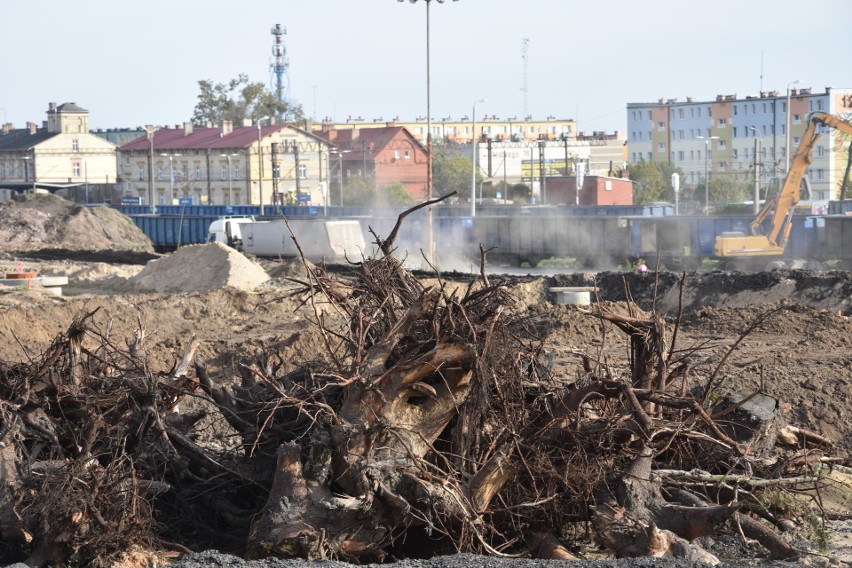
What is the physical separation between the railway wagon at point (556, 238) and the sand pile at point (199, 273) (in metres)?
12.7

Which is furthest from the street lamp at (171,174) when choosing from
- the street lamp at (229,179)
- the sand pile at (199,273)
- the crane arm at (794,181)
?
the crane arm at (794,181)

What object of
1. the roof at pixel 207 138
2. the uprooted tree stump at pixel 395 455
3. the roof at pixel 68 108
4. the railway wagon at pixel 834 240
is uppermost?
the roof at pixel 68 108

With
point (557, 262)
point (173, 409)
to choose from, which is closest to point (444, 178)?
point (557, 262)

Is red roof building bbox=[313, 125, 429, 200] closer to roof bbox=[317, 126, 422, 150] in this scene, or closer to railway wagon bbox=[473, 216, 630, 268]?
roof bbox=[317, 126, 422, 150]

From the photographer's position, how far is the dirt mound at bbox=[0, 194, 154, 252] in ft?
162

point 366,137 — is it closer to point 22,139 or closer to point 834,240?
point 22,139

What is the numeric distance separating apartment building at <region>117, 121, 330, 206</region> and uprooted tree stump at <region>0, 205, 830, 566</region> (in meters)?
72.7

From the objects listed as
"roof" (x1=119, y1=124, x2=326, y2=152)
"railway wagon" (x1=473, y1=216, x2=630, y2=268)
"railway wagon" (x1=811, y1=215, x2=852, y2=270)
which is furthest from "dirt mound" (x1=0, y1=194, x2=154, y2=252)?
"roof" (x1=119, y1=124, x2=326, y2=152)

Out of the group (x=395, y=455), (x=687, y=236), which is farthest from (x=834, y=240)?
(x=395, y=455)

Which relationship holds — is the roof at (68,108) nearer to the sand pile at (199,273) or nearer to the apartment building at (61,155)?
the apartment building at (61,155)

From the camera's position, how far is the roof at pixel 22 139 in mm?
95500

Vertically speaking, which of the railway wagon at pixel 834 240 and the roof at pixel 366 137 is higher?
the roof at pixel 366 137

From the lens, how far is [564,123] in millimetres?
139750

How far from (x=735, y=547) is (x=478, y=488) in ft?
7.15
